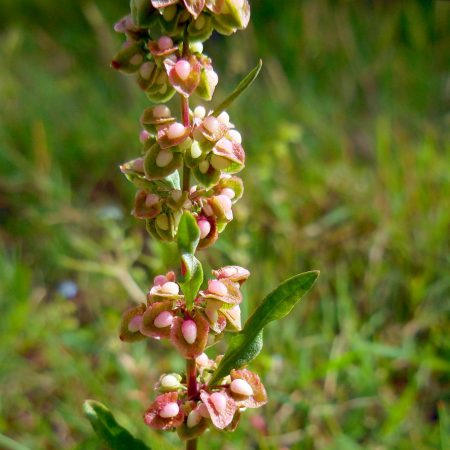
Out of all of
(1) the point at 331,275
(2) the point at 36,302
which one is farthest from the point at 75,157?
(1) the point at 331,275

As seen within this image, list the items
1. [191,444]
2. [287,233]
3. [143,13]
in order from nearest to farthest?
1. [143,13]
2. [191,444]
3. [287,233]

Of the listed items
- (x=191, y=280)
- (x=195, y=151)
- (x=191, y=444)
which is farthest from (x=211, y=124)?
(x=191, y=444)

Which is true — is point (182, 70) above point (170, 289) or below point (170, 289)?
above

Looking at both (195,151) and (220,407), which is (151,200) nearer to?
(195,151)

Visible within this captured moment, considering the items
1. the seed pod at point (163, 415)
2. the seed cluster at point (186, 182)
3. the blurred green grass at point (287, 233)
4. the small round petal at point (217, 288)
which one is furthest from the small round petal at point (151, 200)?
the blurred green grass at point (287, 233)

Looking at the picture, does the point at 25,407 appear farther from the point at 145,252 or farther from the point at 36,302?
the point at 145,252

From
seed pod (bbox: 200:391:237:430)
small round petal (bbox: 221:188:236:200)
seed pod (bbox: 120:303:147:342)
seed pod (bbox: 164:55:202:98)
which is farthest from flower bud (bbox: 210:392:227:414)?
seed pod (bbox: 164:55:202:98)

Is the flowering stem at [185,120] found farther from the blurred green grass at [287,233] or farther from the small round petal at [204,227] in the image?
the blurred green grass at [287,233]
